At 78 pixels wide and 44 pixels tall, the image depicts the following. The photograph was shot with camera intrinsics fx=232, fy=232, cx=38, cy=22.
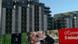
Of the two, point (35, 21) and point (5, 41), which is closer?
point (5, 41)

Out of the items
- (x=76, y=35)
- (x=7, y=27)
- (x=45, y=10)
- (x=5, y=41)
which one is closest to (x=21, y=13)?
(x=7, y=27)

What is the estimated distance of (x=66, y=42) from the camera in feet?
52.6

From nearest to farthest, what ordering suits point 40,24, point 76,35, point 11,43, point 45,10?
point 76,35 → point 11,43 → point 40,24 → point 45,10

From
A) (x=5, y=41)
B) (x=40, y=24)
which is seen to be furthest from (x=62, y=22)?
(x=5, y=41)

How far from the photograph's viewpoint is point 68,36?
631 inches

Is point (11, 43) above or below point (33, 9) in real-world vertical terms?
below

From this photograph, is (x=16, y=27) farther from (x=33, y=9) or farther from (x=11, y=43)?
(x=11, y=43)

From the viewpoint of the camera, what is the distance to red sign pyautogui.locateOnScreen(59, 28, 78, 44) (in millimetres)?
15562

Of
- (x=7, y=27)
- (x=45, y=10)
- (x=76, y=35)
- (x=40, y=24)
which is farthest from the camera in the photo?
(x=45, y=10)

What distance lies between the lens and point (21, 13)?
74.4m

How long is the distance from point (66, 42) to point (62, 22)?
7482 cm

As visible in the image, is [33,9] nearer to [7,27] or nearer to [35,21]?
[35,21]

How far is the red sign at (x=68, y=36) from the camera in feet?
51.1

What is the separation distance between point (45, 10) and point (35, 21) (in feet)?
42.0
